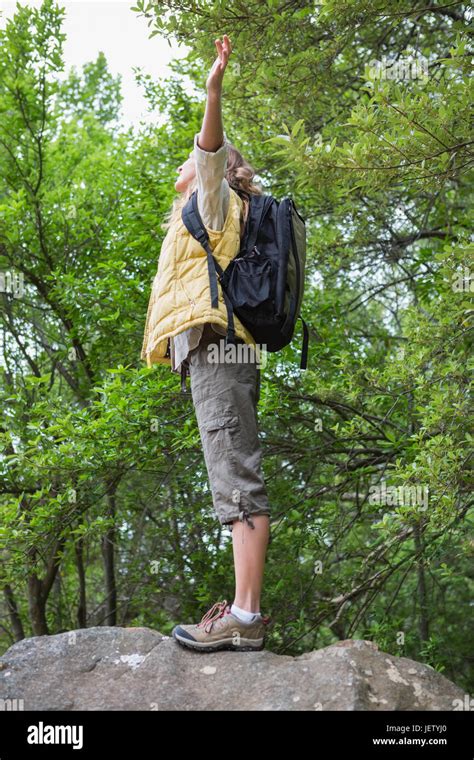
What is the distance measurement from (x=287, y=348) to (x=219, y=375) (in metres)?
2.27

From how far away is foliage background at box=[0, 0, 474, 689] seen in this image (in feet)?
12.6

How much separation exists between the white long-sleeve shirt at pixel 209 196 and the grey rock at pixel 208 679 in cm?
117

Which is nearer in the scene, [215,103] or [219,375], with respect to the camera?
[215,103]

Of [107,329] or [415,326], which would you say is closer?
[415,326]

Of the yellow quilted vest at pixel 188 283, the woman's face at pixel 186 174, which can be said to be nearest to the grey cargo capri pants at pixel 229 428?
the yellow quilted vest at pixel 188 283

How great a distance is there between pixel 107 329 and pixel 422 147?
3.68 metres

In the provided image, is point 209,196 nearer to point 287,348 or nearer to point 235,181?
point 235,181

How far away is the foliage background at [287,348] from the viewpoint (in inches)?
151

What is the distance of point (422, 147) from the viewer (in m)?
3.34

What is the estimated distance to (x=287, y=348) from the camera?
5523 millimetres

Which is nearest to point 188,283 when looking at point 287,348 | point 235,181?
point 235,181
